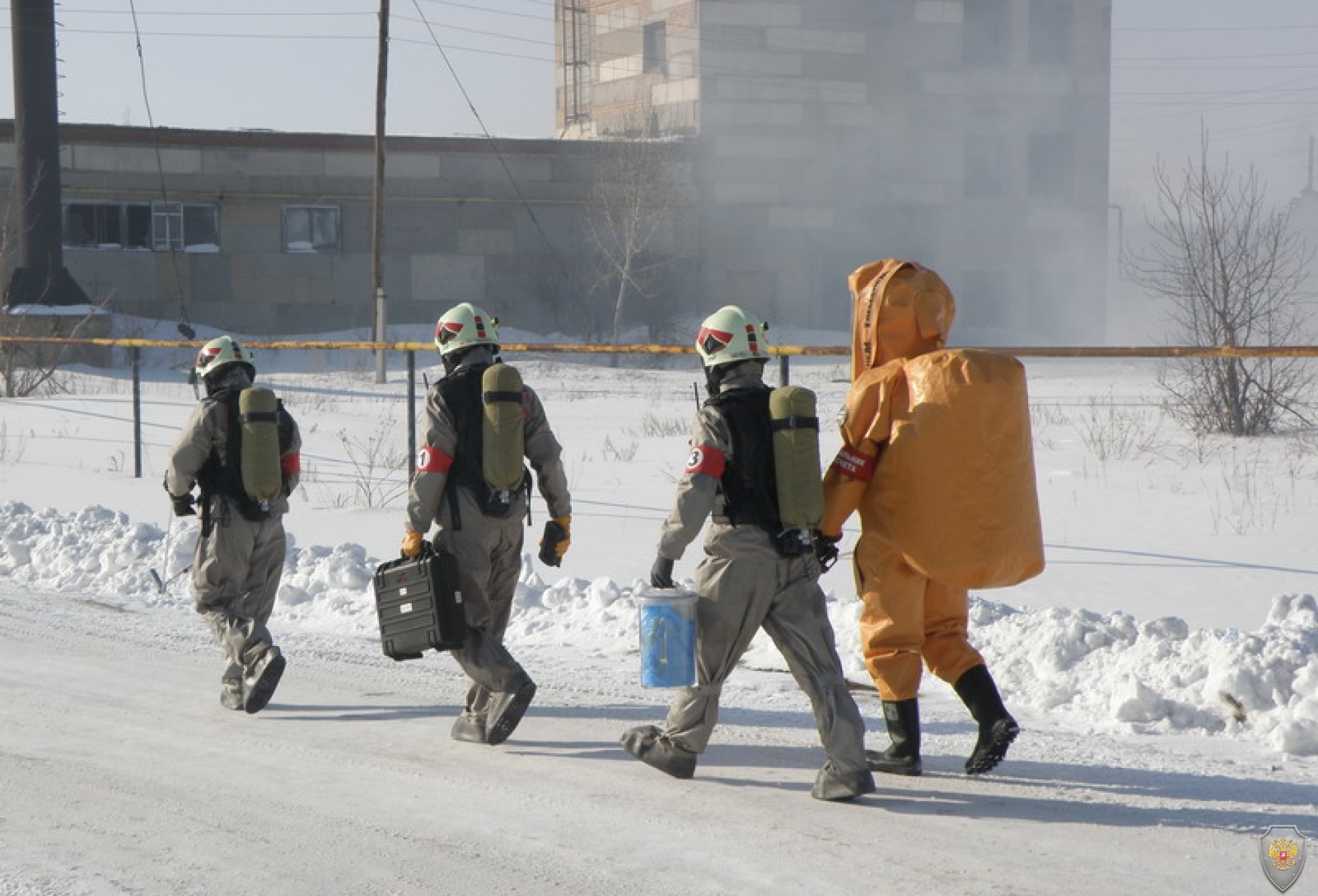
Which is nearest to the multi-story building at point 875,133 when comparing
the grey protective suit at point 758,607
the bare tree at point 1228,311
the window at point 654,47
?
the window at point 654,47

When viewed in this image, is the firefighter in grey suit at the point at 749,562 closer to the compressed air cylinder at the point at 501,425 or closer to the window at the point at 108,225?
the compressed air cylinder at the point at 501,425

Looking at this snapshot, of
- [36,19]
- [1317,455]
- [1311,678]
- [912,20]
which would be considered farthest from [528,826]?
[912,20]

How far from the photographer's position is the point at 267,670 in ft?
23.5

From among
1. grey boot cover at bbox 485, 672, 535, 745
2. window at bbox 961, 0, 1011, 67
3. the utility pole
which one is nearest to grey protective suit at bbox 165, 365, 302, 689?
grey boot cover at bbox 485, 672, 535, 745

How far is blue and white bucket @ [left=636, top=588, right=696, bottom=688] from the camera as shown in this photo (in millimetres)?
5809

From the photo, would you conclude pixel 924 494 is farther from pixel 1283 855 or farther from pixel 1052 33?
pixel 1052 33

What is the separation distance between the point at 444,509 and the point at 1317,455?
1144 cm

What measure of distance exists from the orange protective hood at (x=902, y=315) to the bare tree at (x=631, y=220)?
36.4m

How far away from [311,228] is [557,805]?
37.6 metres

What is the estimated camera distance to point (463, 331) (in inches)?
265

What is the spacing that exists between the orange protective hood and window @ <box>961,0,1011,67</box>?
1890 inches

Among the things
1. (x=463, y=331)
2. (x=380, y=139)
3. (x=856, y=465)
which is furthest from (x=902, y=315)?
(x=380, y=139)

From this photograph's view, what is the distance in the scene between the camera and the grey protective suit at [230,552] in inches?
293

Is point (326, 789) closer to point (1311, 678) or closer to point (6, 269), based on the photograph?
point (1311, 678)
